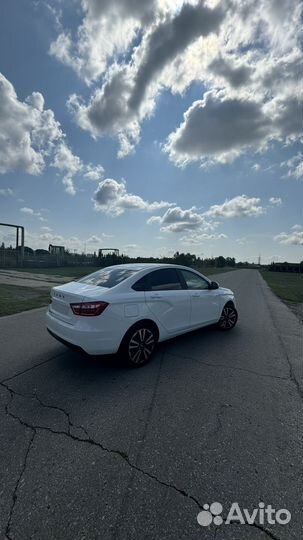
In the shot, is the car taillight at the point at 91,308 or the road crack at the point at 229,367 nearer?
the car taillight at the point at 91,308

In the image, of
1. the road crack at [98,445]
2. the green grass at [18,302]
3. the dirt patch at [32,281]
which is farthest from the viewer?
the dirt patch at [32,281]

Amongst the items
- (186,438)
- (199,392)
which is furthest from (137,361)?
(186,438)

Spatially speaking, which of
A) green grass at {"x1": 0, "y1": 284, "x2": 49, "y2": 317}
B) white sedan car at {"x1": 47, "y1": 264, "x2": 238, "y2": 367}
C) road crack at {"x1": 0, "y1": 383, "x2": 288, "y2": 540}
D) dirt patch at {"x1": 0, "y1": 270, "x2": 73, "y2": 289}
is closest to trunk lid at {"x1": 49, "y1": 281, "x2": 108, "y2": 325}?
white sedan car at {"x1": 47, "y1": 264, "x2": 238, "y2": 367}

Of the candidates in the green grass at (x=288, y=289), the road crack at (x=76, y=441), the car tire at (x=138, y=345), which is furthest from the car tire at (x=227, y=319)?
the green grass at (x=288, y=289)

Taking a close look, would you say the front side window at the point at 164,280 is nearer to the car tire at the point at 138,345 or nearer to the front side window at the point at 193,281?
the front side window at the point at 193,281

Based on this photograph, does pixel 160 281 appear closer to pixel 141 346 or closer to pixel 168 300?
pixel 168 300

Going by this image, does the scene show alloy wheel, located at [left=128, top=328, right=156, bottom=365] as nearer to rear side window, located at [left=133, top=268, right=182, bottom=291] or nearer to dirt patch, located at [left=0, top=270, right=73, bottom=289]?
rear side window, located at [left=133, top=268, right=182, bottom=291]

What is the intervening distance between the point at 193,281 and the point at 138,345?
6.38 ft

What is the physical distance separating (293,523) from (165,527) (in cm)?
87

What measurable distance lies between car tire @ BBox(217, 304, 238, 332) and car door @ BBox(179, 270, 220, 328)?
0.31m

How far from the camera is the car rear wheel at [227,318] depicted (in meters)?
6.01

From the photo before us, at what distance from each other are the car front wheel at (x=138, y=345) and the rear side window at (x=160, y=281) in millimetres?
641

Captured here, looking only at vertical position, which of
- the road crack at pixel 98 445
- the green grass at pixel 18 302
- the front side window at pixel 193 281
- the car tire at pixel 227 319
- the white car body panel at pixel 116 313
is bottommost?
the road crack at pixel 98 445

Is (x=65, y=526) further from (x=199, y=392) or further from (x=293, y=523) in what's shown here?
(x=199, y=392)
